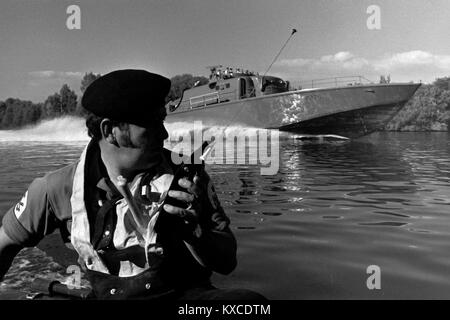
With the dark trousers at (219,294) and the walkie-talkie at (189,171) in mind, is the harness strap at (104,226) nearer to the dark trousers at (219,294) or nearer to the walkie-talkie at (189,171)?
the walkie-talkie at (189,171)

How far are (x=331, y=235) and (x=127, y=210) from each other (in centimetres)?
345

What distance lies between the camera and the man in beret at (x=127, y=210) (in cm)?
234

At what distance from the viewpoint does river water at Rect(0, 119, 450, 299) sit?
380 cm

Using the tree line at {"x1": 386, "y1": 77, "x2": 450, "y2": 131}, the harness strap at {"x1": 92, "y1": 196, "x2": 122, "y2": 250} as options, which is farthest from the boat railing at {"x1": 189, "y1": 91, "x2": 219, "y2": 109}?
the tree line at {"x1": 386, "y1": 77, "x2": 450, "y2": 131}

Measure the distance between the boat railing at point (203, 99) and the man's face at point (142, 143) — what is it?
23419 millimetres

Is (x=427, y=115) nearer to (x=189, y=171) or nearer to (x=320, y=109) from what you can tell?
(x=320, y=109)

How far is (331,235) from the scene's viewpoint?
529 centimetres

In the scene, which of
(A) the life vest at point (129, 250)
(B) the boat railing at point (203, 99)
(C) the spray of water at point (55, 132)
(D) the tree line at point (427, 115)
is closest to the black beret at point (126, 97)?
(A) the life vest at point (129, 250)

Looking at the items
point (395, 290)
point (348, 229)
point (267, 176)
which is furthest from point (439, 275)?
point (267, 176)

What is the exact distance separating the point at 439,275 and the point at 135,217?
2.97 m

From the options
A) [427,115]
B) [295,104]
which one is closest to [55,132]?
[295,104]

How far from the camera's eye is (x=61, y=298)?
2768mm

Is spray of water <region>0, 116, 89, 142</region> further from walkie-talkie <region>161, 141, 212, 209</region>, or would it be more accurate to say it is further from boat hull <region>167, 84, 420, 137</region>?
walkie-talkie <region>161, 141, 212, 209</region>
